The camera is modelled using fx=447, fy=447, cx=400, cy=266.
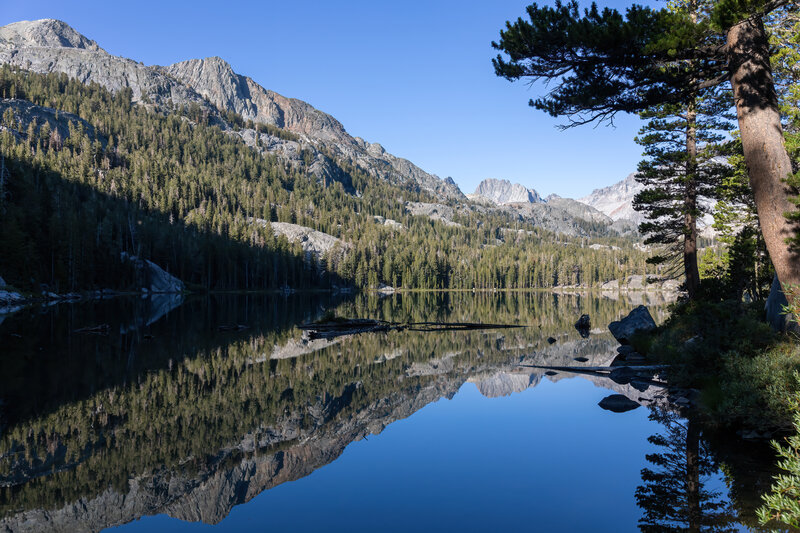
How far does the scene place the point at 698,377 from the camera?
15.6 metres

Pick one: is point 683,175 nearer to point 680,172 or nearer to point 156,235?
point 680,172

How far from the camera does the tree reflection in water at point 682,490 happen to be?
7578 mm

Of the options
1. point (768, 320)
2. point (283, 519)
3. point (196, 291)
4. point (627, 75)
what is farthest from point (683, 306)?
point (196, 291)

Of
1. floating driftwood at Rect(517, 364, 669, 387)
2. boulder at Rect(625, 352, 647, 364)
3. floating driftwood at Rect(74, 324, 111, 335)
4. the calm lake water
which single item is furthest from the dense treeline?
boulder at Rect(625, 352, 647, 364)

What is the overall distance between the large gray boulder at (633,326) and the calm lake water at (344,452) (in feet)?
41.6

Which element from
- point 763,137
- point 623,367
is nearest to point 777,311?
point 763,137

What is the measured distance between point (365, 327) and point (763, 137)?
31.5 m

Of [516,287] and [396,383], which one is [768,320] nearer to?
[396,383]

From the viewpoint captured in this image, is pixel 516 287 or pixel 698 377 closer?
pixel 698 377

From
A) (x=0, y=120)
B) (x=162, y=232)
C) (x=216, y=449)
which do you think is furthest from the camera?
(x=0, y=120)

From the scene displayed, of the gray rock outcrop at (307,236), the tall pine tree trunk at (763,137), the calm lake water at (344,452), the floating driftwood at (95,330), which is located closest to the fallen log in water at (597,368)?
the calm lake water at (344,452)

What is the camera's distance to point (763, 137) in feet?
35.7

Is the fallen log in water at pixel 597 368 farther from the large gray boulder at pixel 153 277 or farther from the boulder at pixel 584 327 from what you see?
the large gray boulder at pixel 153 277

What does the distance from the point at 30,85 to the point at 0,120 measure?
2172 inches
